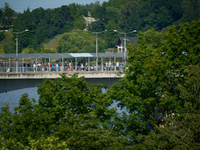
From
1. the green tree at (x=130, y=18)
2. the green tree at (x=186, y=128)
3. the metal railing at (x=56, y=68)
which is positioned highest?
the green tree at (x=130, y=18)

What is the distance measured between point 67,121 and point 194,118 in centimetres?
740

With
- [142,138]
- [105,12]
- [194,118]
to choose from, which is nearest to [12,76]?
[142,138]

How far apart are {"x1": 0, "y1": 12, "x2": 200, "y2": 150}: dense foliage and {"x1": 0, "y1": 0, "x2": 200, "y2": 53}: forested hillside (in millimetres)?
101310

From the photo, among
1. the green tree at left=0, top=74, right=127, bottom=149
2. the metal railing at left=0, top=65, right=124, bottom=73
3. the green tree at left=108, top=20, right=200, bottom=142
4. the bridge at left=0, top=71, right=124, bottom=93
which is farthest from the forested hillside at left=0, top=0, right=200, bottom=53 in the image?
the green tree at left=0, top=74, right=127, bottom=149

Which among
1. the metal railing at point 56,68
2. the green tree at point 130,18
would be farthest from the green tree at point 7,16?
the metal railing at point 56,68

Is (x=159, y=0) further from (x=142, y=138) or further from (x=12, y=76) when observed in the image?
(x=142, y=138)

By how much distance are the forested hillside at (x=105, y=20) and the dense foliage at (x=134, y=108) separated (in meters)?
101

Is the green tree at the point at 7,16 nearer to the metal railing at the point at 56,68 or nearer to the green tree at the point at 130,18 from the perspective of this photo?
the green tree at the point at 130,18

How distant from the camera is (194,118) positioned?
65.0 feet

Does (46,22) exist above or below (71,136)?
above

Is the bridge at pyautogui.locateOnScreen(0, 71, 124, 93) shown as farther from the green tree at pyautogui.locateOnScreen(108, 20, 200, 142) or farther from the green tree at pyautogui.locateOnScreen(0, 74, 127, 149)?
the green tree at pyautogui.locateOnScreen(0, 74, 127, 149)

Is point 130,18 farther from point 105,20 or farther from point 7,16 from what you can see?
point 7,16

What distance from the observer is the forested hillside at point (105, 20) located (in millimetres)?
131000

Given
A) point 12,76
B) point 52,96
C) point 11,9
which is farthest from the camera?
point 11,9
